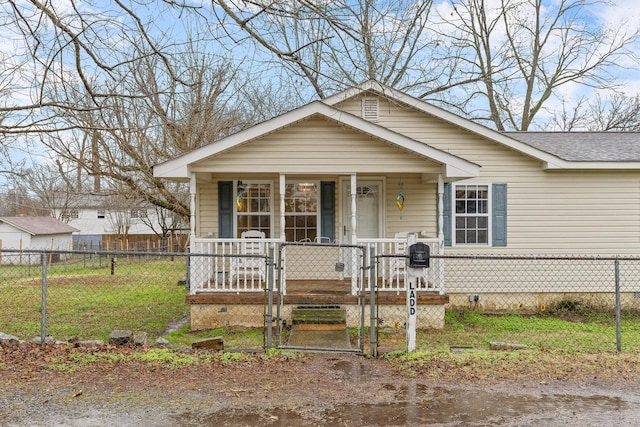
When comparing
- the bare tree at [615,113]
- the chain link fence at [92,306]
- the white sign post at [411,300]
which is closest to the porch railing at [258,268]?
the chain link fence at [92,306]

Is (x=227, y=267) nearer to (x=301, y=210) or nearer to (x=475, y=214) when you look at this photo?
(x=301, y=210)

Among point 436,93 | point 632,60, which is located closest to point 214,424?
point 436,93

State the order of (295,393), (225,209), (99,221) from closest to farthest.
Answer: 1. (295,393)
2. (225,209)
3. (99,221)

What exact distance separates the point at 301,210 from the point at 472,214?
369 cm

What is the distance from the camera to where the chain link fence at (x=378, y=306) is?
751 centimetres

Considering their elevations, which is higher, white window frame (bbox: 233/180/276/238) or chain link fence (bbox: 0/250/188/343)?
white window frame (bbox: 233/180/276/238)

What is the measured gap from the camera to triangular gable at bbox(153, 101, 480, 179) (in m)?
8.20

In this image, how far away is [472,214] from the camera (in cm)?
1021

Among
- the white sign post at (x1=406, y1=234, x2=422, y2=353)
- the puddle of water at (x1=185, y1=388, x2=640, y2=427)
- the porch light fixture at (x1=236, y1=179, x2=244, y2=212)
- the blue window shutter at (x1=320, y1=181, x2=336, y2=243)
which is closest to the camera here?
the puddle of water at (x1=185, y1=388, x2=640, y2=427)

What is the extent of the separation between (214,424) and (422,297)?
5175mm

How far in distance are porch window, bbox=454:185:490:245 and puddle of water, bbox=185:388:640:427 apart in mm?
5888

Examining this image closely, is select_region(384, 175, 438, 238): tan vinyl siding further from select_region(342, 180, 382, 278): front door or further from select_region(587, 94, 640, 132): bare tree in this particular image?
select_region(587, 94, 640, 132): bare tree

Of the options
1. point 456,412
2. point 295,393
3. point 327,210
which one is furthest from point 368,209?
point 456,412

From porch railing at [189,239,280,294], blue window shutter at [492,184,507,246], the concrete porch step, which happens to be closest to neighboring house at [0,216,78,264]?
porch railing at [189,239,280,294]
